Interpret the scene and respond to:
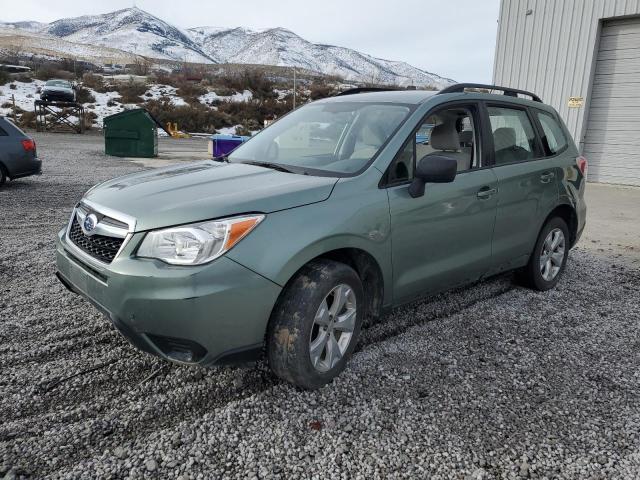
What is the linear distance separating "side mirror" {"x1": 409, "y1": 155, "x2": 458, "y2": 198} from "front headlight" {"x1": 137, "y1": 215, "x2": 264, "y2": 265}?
1.17m

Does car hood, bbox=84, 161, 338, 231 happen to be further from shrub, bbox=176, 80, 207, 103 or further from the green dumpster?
shrub, bbox=176, 80, 207, 103

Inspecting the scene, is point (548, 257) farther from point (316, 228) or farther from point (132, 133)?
point (132, 133)

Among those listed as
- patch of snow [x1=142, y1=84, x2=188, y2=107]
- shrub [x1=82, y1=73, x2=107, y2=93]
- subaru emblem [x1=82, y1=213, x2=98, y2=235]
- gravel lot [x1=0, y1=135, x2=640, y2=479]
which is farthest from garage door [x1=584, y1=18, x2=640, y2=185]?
shrub [x1=82, y1=73, x2=107, y2=93]


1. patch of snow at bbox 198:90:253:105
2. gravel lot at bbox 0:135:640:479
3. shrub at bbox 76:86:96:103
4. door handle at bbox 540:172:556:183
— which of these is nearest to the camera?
gravel lot at bbox 0:135:640:479

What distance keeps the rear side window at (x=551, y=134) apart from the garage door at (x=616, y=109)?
29.0 feet

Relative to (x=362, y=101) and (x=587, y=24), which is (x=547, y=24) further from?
(x=362, y=101)

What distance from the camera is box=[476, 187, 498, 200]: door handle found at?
3.72m

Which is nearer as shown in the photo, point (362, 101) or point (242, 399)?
point (242, 399)

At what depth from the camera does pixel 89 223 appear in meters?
2.86

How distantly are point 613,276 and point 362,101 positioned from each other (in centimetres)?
346

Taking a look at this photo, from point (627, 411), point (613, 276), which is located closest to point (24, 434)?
point (627, 411)

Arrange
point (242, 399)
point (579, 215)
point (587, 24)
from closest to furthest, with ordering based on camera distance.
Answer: point (242, 399) < point (579, 215) < point (587, 24)

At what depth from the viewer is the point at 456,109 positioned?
3.84m

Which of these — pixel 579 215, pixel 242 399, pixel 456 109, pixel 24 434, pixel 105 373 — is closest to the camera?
pixel 24 434
